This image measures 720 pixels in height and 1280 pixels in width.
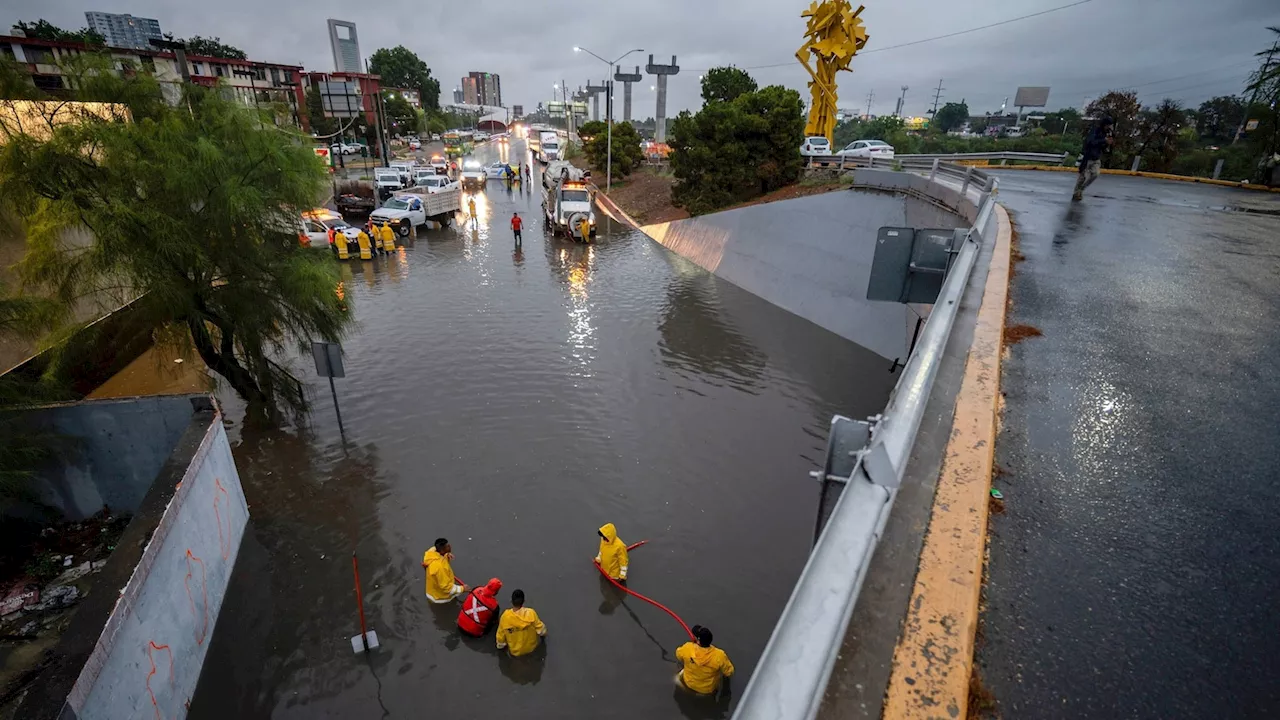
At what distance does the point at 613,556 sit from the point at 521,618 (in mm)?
1489

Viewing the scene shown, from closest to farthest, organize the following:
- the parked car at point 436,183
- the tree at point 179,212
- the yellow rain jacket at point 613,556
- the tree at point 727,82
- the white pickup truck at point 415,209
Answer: the yellow rain jacket at point 613,556 → the tree at point 179,212 → the white pickup truck at point 415,209 → the parked car at point 436,183 → the tree at point 727,82

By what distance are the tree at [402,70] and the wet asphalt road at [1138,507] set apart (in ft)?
407

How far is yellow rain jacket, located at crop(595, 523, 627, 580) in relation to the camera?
7363 millimetres

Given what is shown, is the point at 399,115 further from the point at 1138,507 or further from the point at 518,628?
the point at 1138,507

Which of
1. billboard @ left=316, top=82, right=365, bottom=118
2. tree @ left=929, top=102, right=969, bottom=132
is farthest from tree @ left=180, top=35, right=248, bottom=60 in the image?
tree @ left=929, top=102, right=969, bottom=132

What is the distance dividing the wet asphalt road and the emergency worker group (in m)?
3.67

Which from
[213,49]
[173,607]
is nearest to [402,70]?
[213,49]

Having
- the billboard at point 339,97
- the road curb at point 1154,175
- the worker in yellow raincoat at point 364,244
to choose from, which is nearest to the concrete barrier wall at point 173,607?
Answer: the worker in yellow raincoat at point 364,244

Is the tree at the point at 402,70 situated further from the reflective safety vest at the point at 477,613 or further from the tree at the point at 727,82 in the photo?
the reflective safety vest at the point at 477,613

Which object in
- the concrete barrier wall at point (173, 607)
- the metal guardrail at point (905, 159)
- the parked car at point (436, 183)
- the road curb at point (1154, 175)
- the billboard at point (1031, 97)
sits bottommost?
the concrete barrier wall at point (173, 607)

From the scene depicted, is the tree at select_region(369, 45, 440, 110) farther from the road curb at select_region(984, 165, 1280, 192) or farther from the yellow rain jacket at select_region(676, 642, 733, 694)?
the yellow rain jacket at select_region(676, 642, 733, 694)

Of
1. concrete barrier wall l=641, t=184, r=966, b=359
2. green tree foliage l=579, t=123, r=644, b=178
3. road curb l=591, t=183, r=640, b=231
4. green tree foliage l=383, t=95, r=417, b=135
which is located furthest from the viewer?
green tree foliage l=383, t=95, r=417, b=135

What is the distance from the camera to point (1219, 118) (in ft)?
159

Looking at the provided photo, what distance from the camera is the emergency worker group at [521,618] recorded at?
589cm
